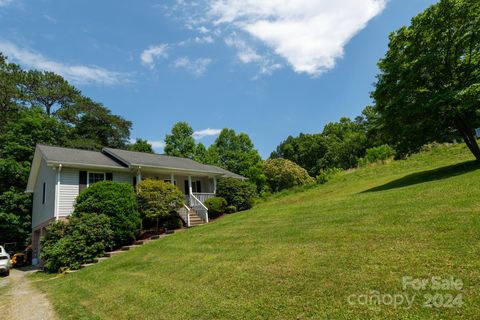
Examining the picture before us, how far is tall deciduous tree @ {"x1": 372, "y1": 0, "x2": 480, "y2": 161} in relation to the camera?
1145 centimetres

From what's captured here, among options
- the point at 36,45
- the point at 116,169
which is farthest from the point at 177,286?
the point at 36,45

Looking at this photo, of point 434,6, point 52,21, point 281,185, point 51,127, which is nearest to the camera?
point 434,6

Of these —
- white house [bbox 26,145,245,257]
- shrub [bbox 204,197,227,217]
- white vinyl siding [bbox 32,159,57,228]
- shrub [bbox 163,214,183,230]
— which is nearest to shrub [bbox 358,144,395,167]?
white house [bbox 26,145,245,257]

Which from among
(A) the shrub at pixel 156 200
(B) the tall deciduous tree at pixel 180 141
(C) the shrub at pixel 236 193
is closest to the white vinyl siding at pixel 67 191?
(A) the shrub at pixel 156 200

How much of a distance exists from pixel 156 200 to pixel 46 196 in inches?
286

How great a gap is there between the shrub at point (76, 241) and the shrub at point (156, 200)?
2.21 metres

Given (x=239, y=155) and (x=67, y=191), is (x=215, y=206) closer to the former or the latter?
(x=67, y=191)

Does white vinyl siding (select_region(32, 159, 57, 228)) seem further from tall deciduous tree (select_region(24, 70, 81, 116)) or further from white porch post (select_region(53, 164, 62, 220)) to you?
tall deciduous tree (select_region(24, 70, 81, 116))

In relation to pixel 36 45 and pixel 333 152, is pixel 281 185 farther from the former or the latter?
pixel 36 45

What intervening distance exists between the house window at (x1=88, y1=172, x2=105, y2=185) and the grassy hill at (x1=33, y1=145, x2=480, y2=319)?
7.22 metres

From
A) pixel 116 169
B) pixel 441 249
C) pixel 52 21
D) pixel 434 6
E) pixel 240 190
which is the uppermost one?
pixel 52 21

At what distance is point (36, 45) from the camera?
18.7m

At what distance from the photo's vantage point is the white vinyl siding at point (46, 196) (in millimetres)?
15734

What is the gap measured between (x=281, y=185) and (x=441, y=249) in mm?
37461
